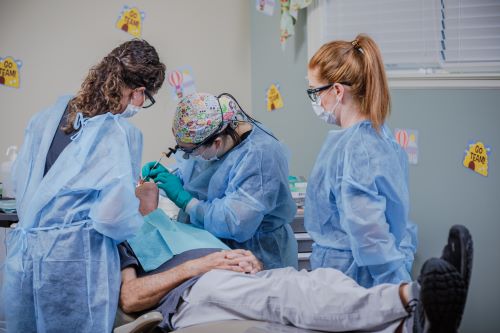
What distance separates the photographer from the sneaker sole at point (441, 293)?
1.27m

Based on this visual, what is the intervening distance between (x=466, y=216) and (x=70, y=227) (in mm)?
1743

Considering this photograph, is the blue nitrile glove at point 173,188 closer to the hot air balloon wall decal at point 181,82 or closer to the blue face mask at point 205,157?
the blue face mask at point 205,157

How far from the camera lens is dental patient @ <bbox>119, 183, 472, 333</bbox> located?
131cm

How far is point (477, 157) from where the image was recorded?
2748 mm

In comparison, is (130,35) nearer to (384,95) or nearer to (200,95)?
(200,95)

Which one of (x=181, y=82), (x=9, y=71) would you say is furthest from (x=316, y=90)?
(x=9, y=71)

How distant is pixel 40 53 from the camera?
10.5 ft

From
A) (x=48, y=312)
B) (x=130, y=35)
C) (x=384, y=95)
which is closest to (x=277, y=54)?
(x=130, y=35)

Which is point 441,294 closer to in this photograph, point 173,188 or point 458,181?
point 173,188

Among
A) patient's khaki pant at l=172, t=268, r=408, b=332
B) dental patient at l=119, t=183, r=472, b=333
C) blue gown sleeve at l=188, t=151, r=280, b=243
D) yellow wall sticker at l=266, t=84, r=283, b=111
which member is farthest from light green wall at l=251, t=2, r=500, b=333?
patient's khaki pant at l=172, t=268, r=408, b=332

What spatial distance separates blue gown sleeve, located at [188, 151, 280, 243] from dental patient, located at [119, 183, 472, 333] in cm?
7

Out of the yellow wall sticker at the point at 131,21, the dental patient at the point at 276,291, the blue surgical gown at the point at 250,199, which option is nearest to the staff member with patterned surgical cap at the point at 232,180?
the blue surgical gown at the point at 250,199

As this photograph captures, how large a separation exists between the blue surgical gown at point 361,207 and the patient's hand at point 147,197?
1.79 feet

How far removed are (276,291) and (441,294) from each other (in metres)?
0.47
